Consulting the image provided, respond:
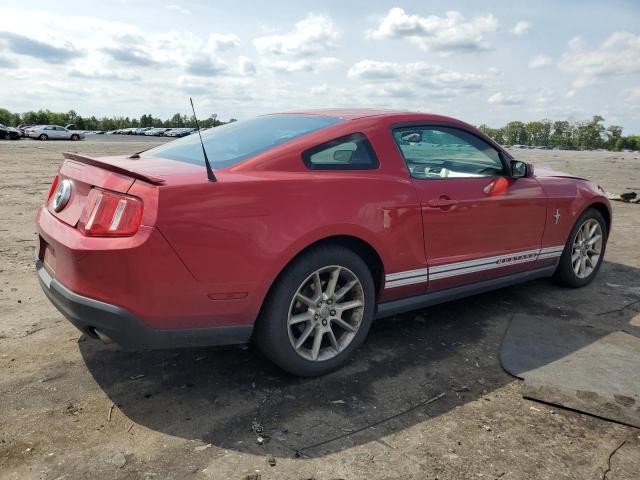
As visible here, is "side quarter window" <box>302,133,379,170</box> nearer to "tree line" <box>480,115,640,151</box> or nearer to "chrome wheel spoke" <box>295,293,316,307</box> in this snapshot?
"chrome wheel spoke" <box>295,293,316,307</box>

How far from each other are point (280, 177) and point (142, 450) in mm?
1500

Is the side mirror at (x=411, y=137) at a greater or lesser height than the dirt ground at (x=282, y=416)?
greater

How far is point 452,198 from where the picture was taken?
3.65 meters

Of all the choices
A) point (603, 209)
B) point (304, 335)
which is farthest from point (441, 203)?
point (603, 209)

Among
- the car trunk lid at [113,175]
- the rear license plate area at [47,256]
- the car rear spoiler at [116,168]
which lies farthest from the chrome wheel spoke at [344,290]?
the rear license plate area at [47,256]

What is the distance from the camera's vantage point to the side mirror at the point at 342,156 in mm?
3211

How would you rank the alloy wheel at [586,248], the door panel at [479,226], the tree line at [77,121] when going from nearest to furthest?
the door panel at [479,226]
the alloy wheel at [586,248]
the tree line at [77,121]

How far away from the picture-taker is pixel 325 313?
311cm

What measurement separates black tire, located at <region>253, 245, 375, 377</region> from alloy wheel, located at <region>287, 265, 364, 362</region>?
3 centimetres

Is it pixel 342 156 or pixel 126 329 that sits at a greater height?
pixel 342 156

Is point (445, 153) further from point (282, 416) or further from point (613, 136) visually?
point (613, 136)

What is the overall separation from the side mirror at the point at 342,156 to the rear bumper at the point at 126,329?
1.13 m

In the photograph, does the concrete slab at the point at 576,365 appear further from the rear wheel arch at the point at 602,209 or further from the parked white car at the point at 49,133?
the parked white car at the point at 49,133

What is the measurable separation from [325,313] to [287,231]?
59 centimetres
